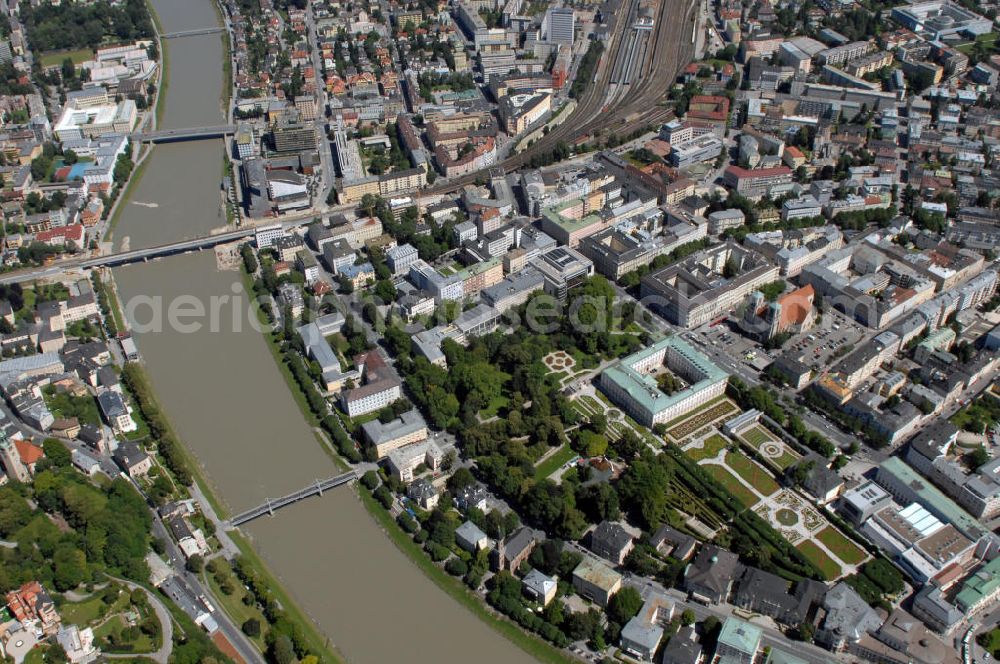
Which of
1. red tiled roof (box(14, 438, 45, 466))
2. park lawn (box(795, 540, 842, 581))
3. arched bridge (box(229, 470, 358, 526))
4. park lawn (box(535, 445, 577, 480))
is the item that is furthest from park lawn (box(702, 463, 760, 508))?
red tiled roof (box(14, 438, 45, 466))

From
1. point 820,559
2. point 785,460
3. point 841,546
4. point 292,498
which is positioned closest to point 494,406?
point 292,498

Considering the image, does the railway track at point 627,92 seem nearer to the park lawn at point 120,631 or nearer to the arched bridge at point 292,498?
the arched bridge at point 292,498

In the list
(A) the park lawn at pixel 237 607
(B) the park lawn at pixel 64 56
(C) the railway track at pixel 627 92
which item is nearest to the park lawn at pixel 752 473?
(A) the park lawn at pixel 237 607

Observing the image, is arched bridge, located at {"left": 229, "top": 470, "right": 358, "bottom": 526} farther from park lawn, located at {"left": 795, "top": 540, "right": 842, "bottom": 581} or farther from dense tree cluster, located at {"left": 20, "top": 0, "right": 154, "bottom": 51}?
dense tree cluster, located at {"left": 20, "top": 0, "right": 154, "bottom": 51}

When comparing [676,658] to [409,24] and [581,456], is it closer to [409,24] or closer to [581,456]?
[581,456]

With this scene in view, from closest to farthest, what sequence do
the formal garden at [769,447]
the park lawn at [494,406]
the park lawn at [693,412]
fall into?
the formal garden at [769,447] → the park lawn at [693,412] → the park lawn at [494,406]

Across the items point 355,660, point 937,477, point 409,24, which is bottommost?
point 355,660

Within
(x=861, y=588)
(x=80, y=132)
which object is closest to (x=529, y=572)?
(x=861, y=588)
